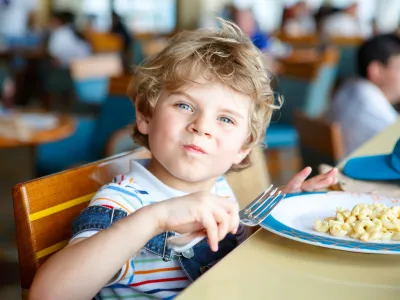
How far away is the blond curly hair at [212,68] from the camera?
3.49 ft

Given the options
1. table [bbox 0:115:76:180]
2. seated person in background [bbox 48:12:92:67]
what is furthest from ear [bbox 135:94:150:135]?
seated person in background [bbox 48:12:92:67]

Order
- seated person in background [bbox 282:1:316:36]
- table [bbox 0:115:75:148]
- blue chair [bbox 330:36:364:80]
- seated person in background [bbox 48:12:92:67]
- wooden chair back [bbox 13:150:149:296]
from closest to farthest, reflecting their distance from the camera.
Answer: wooden chair back [bbox 13:150:149:296]
table [bbox 0:115:75:148]
seated person in background [bbox 48:12:92:67]
blue chair [bbox 330:36:364:80]
seated person in background [bbox 282:1:316:36]

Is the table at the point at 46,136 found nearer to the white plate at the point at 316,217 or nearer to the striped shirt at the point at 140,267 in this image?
the striped shirt at the point at 140,267

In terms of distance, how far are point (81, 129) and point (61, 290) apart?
2599 millimetres

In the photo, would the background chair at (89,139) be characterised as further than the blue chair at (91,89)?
No

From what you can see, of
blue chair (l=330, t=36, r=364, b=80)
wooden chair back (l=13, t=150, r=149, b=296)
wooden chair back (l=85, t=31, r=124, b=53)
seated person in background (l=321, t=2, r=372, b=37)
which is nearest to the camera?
wooden chair back (l=13, t=150, r=149, b=296)

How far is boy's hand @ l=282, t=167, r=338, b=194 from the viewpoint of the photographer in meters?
1.11

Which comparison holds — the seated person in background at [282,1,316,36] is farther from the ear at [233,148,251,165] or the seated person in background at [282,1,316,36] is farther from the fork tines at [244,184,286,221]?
the fork tines at [244,184,286,221]

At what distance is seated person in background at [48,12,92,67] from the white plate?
6.24 metres

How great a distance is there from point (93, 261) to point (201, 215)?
0.56 feet

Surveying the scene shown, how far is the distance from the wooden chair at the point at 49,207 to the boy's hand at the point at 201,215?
10.3 inches

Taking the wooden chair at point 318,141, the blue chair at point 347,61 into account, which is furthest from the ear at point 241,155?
the blue chair at point 347,61

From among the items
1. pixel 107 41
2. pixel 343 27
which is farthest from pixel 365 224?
pixel 343 27

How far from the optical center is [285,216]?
97cm
